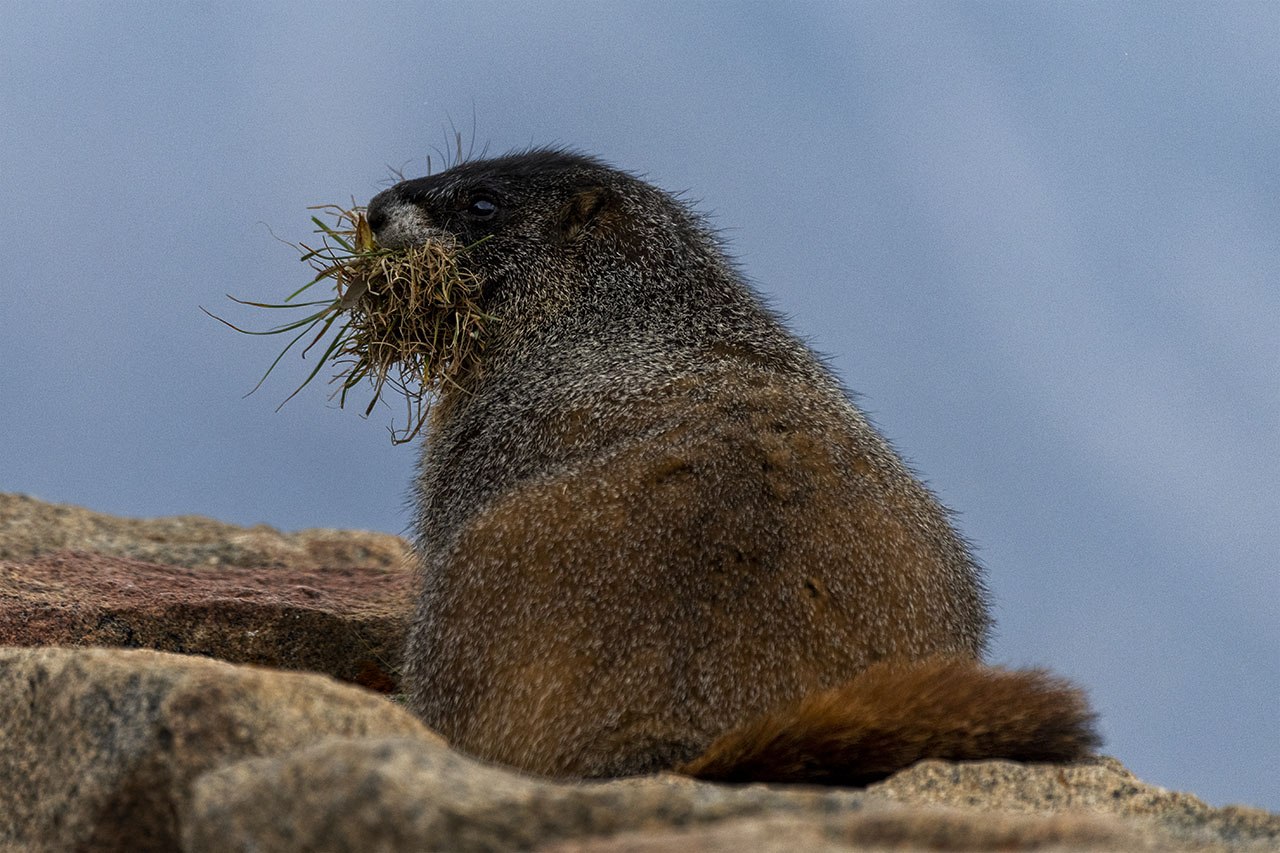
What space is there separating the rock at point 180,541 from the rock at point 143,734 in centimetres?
574

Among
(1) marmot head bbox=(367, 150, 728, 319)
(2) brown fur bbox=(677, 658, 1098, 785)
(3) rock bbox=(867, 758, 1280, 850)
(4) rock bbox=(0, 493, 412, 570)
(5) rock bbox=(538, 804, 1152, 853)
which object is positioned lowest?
(5) rock bbox=(538, 804, 1152, 853)

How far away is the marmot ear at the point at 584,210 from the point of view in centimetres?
739

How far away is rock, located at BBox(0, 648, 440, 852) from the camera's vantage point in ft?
12.1

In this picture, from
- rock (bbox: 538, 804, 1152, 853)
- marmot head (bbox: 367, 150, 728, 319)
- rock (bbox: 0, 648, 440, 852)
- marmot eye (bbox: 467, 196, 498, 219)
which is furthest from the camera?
marmot eye (bbox: 467, 196, 498, 219)

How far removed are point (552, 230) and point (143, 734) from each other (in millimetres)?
4224

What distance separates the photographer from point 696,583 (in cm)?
500

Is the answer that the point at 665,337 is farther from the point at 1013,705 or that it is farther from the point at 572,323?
the point at 1013,705

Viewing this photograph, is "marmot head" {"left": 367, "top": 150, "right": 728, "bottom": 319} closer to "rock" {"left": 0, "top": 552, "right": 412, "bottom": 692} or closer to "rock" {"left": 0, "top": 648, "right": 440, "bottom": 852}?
"rock" {"left": 0, "top": 552, "right": 412, "bottom": 692}

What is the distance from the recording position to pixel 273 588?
873 cm

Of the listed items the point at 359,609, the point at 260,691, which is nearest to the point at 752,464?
the point at 260,691

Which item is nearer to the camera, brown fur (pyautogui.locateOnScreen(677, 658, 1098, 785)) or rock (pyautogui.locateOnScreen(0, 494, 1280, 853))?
rock (pyautogui.locateOnScreen(0, 494, 1280, 853))

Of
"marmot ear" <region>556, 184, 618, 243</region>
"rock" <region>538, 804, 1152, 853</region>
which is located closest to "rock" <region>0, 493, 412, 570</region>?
"marmot ear" <region>556, 184, 618, 243</region>

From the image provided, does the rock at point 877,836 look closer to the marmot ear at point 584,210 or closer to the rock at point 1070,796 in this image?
the rock at point 1070,796

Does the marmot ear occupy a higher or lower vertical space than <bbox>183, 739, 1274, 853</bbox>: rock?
higher
